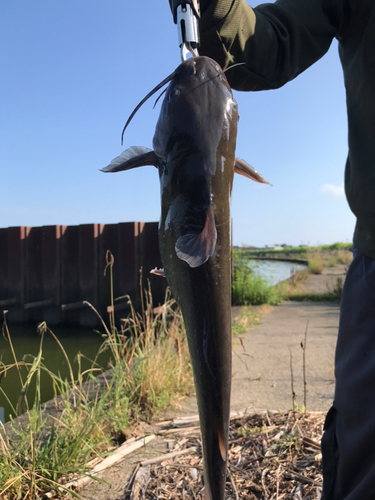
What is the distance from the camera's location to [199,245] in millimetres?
945

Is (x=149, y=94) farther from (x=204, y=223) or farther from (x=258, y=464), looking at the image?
(x=258, y=464)

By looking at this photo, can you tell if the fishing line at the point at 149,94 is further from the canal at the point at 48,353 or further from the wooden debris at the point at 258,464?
the canal at the point at 48,353

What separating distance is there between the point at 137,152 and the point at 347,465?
157 cm

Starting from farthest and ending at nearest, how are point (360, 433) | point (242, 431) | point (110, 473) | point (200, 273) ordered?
point (242, 431) < point (110, 473) < point (360, 433) < point (200, 273)

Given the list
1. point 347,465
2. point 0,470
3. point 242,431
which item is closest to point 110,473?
point 0,470

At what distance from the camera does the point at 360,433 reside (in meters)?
1.58

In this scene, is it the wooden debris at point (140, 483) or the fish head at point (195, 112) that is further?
the wooden debris at point (140, 483)

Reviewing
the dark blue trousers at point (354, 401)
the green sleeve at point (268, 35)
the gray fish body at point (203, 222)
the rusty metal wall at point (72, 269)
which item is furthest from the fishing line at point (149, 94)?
the rusty metal wall at point (72, 269)

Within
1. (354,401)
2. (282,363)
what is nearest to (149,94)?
(354,401)

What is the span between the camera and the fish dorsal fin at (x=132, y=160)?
1.18 m

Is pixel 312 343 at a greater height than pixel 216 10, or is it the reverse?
pixel 216 10

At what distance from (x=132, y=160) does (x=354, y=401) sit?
136 cm

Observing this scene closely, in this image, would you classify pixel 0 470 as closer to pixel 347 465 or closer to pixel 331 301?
pixel 347 465

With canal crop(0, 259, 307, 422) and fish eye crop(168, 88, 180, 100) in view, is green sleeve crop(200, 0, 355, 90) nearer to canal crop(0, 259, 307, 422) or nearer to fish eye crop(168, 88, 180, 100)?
fish eye crop(168, 88, 180, 100)
